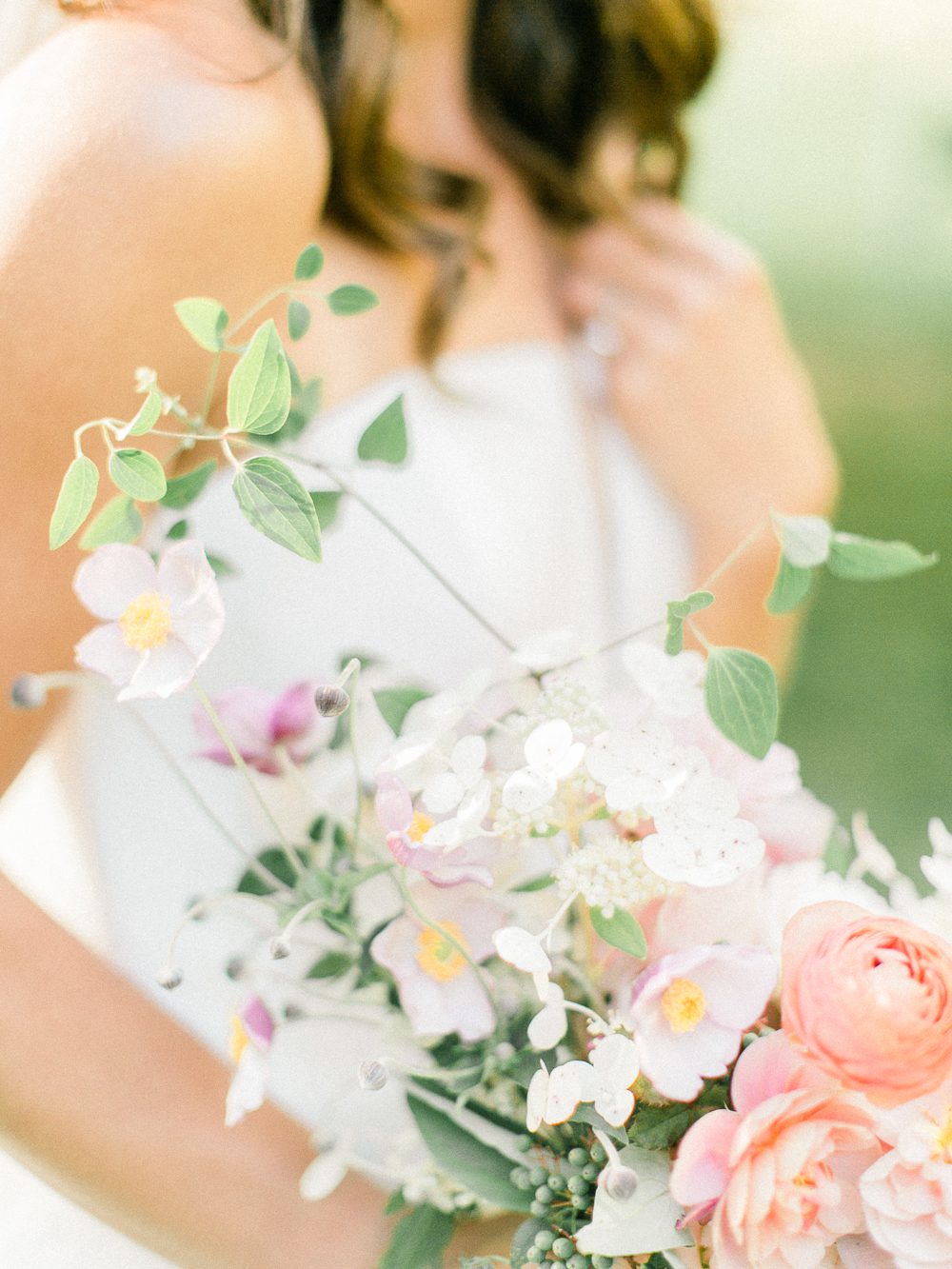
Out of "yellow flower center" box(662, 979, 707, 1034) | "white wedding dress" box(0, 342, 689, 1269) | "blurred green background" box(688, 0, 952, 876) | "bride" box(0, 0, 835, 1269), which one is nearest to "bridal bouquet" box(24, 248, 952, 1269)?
"yellow flower center" box(662, 979, 707, 1034)

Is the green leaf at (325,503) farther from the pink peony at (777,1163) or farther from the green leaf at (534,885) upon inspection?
the pink peony at (777,1163)

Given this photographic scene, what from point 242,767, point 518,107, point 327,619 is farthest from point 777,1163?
point 518,107

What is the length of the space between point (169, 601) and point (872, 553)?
1.00 feet

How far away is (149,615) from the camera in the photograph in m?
0.46

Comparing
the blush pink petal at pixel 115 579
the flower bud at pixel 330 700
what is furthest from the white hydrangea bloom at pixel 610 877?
the blush pink petal at pixel 115 579

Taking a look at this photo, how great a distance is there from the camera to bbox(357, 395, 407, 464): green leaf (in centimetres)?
52

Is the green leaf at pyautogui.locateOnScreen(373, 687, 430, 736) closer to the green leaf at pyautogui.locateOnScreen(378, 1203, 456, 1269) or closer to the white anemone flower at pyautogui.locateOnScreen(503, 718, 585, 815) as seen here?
the white anemone flower at pyautogui.locateOnScreen(503, 718, 585, 815)

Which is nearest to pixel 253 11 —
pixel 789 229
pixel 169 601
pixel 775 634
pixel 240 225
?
pixel 240 225

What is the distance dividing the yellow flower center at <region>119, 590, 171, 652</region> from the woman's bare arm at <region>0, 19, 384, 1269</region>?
0.23 meters

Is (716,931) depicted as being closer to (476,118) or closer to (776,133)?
(476,118)

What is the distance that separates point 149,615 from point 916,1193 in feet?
1.20

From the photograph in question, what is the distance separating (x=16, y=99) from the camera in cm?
64

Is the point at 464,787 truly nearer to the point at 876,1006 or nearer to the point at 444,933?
the point at 444,933

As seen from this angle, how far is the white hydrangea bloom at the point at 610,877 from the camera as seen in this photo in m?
0.44
